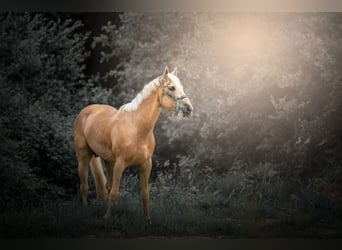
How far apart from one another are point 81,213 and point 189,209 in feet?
3.07

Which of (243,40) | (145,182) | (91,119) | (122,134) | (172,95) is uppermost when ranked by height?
(243,40)

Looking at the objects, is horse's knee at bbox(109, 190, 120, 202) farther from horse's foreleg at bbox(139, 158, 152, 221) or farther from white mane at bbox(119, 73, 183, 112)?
white mane at bbox(119, 73, 183, 112)

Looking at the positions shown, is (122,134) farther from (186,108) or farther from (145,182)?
(186,108)

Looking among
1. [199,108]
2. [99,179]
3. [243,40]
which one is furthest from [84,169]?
[243,40]

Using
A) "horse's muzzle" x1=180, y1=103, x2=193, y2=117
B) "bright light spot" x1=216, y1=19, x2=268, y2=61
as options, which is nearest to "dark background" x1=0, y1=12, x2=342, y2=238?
"bright light spot" x1=216, y1=19, x2=268, y2=61

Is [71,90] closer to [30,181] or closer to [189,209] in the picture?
[30,181]

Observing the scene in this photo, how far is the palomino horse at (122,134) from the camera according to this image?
4926mm

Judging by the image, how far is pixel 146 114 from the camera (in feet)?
16.3

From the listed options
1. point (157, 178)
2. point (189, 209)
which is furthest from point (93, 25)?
point (189, 209)

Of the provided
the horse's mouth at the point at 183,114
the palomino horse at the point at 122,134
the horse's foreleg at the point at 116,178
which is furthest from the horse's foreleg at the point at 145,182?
the horse's mouth at the point at 183,114

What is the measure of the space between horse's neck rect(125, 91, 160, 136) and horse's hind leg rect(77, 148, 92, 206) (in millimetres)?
520

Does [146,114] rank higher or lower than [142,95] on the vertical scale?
lower

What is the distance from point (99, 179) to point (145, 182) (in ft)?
1.34

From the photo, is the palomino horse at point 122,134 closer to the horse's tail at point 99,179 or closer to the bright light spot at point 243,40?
the horse's tail at point 99,179
